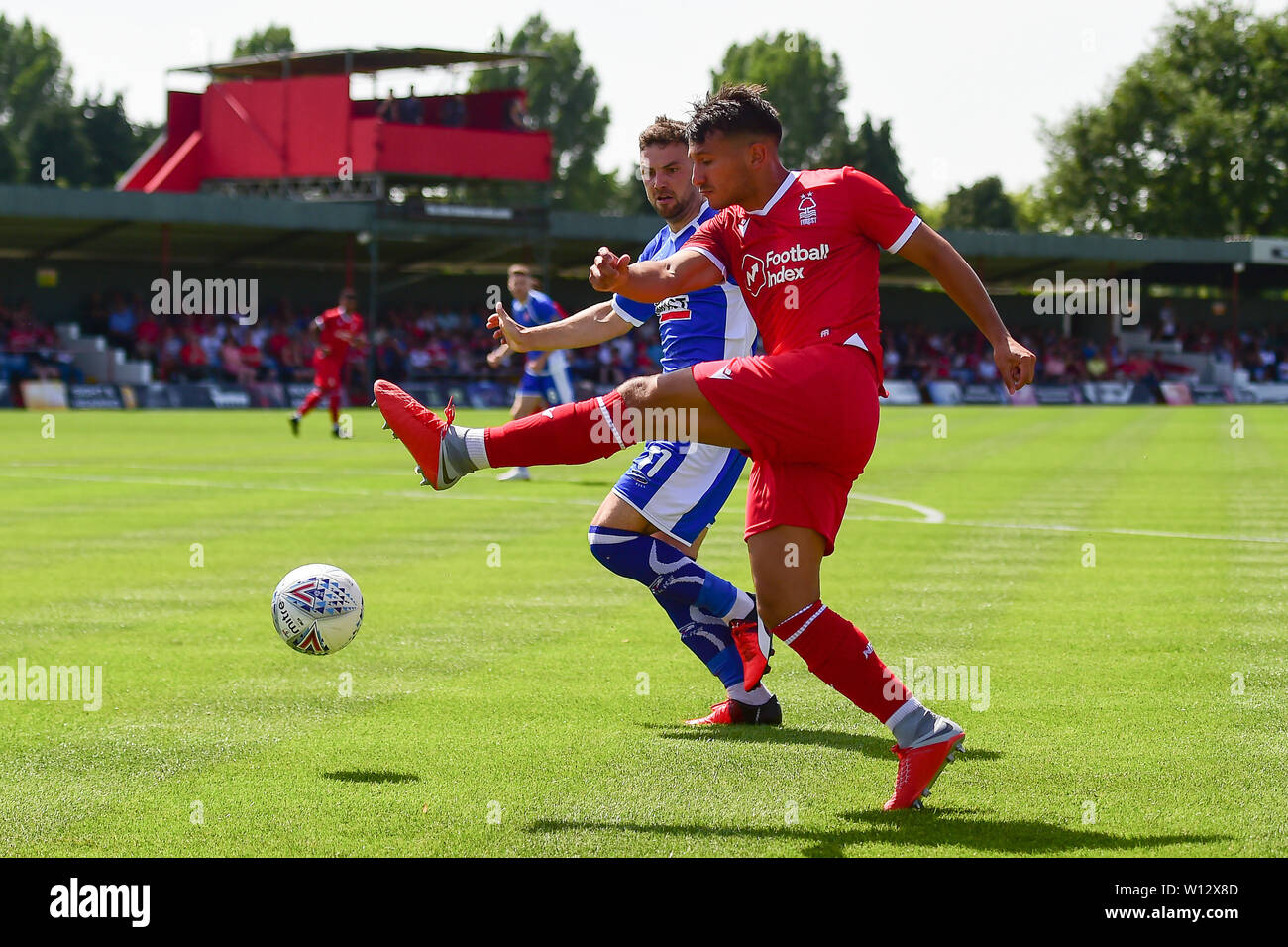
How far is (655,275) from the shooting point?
18.1 feet

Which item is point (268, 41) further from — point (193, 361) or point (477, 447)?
point (477, 447)

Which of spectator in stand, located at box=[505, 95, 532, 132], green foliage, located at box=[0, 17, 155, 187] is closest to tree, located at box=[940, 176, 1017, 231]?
green foliage, located at box=[0, 17, 155, 187]

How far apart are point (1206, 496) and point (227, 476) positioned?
1217cm

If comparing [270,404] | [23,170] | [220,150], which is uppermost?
[23,170]

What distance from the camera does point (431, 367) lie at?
48.5 m

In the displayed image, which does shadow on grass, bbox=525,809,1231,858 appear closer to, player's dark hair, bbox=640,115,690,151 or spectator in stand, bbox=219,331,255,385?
player's dark hair, bbox=640,115,690,151

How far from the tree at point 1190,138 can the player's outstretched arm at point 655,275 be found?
86.7m

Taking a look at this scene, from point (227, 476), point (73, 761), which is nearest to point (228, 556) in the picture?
point (73, 761)

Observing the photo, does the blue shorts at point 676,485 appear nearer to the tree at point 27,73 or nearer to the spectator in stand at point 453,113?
the spectator in stand at point 453,113

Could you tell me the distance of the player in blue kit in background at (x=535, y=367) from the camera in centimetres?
1875

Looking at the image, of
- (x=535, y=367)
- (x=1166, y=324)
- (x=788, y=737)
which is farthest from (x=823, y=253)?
(x=1166, y=324)

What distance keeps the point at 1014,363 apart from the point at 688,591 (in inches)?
79.8

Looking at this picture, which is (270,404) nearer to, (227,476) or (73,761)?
(227,476)

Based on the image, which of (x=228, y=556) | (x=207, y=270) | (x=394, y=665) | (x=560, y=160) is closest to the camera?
(x=394, y=665)
